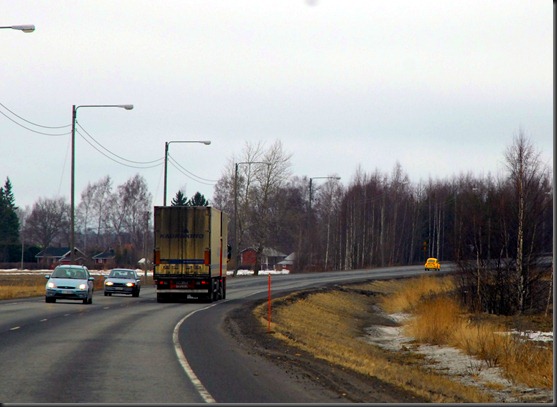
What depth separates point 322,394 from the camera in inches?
563

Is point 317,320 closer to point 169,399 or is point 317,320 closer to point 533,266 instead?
point 533,266

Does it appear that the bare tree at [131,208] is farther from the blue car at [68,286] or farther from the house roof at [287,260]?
the blue car at [68,286]

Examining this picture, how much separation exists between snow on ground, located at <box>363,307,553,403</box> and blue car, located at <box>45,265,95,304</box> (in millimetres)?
11093

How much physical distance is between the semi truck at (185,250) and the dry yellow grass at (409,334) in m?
3.31

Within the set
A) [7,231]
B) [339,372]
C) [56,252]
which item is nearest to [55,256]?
[56,252]

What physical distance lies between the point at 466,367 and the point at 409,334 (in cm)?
1061

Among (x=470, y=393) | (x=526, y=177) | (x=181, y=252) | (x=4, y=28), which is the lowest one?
(x=470, y=393)

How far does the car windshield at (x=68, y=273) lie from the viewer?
1626 inches

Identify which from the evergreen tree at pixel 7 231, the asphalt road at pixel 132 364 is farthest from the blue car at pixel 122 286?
the evergreen tree at pixel 7 231

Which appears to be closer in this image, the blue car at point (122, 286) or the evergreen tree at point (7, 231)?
the blue car at point (122, 286)

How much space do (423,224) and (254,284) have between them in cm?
7154

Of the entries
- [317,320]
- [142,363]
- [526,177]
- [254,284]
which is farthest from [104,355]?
[254,284]

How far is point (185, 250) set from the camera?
1682 inches

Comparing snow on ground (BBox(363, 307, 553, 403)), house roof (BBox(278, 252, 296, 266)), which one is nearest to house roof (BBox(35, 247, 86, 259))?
house roof (BBox(278, 252, 296, 266))
